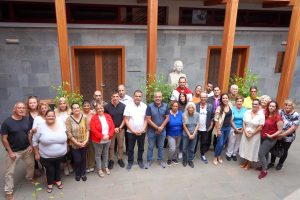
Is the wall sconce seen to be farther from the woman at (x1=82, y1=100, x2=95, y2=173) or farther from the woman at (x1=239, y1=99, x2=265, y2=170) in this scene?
the woman at (x1=239, y1=99, x2=265, y2=170)

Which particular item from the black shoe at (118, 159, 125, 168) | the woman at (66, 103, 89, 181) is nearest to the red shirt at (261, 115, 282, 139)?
the black shoe at (118, 159, 125, 168)

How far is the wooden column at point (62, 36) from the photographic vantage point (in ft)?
18.3

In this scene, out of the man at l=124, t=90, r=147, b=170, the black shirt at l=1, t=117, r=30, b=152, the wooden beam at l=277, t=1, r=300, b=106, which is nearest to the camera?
the black shirt at l=1, t=117, r=30, b=152

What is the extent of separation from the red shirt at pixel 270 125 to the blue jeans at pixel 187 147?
1.46 meters

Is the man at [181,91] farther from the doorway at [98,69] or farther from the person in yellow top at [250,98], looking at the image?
the doorway at [98,69]

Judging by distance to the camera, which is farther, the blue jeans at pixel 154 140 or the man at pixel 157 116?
the blue jeans at pixel 154 140

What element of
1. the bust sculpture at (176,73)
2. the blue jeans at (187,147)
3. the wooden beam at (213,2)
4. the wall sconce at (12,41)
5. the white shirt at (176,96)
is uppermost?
the wooden beam at (213,2)

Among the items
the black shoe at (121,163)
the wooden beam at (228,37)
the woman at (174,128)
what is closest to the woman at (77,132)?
the black shoe at (121,163)

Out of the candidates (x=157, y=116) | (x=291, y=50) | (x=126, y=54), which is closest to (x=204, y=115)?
(x=157, y=116)

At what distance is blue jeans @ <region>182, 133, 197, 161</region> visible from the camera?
18.4ft

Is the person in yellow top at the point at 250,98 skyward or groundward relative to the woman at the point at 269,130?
skyward

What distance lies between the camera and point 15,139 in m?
4.39

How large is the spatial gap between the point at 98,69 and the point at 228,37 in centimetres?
428

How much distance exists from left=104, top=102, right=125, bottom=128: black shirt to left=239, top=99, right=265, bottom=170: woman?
2688 mm
